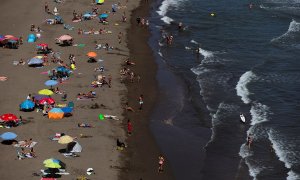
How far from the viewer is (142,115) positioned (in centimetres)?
4772

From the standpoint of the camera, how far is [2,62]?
57.3 meters

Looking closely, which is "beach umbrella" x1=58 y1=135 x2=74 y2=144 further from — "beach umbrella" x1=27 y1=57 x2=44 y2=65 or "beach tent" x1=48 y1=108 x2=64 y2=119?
"beach umbrella" x1=27 y1=57 x2=44 y2=65

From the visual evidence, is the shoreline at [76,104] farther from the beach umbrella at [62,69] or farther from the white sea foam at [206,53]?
the white sea foam at [206,53]

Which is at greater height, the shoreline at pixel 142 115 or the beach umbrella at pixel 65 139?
the beach umbrella at pixel 65 139

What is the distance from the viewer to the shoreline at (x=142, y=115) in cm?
3823

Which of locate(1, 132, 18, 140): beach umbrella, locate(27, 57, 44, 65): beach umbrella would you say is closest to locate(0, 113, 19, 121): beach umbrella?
locate(1, 132, 18, 140): beach umbrella

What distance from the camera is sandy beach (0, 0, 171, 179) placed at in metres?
37.5

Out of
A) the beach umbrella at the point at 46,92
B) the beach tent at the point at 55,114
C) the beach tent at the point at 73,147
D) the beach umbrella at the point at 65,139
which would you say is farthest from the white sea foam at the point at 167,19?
the beach tent at the point at 73,147

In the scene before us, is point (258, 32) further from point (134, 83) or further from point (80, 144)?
point (80, 144)

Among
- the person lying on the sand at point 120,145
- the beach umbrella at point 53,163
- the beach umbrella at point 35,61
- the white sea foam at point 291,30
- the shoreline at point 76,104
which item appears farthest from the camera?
the white sea foam at point 291,30

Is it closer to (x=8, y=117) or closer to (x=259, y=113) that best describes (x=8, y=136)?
(x=8, y=117)

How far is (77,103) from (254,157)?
16814 millimetres

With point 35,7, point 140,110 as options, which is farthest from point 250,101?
point 35,7

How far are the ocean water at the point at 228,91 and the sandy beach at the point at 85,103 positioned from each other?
2.06m
